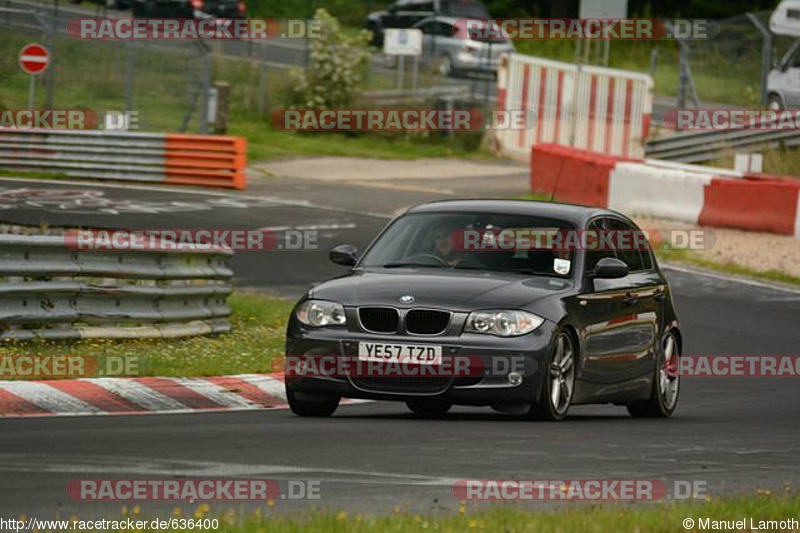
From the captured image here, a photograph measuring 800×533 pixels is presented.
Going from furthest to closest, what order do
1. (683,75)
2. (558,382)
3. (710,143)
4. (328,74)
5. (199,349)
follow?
(328,74)
(683,75)
(710,143)
(199,349)
(558,382)

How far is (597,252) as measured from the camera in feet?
41.9

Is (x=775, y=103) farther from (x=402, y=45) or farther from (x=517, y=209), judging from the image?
(x=517, y=209)

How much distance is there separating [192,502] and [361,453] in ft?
6.24

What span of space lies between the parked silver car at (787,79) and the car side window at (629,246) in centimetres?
2431

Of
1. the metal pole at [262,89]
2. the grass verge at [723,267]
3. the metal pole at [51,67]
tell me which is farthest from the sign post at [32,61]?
the grass verge at [723,267]

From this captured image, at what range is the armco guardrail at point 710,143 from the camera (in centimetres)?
3331

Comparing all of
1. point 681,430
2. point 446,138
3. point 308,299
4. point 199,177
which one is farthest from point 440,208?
point 446,138

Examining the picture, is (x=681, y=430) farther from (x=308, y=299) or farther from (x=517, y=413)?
(x=308, y=299)

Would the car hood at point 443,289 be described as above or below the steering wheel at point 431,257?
below

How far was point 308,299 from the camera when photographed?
11.9 metres

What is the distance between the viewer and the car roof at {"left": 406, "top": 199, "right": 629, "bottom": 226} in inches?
499

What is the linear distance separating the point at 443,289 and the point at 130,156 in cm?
2024

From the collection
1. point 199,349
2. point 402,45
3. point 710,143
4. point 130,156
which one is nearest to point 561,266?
point 199,349

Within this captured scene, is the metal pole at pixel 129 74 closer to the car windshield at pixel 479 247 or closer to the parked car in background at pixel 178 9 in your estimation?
the parked car in background at pixel 178 9
